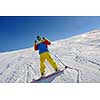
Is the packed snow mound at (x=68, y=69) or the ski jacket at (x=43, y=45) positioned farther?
the ski jacket at (x=43, y=45)

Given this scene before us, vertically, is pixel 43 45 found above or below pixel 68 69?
above

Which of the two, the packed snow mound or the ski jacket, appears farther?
the ski jacket

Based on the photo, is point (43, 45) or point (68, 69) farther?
point (68, 69)

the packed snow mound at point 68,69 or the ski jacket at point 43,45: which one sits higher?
the ski jacket at point 43,45

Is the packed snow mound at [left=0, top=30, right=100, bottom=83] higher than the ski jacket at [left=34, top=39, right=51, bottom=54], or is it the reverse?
the ski jacket at [left=34, top=39, right=51, bottom=54]

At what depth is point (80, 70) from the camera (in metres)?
9.34

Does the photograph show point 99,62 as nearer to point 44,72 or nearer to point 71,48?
point 44,72
